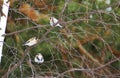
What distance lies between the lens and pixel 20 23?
10.2 feet

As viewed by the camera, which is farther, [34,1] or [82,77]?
[82,77]

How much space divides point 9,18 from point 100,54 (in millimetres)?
816

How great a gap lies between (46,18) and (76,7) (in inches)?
10.3

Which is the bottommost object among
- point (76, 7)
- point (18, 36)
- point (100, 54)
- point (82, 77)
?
point (82, 77)

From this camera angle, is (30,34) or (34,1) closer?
(34,1)

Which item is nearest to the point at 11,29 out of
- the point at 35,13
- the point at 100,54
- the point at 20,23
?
the point at 20,23

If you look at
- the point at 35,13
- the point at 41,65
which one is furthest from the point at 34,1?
the point at 41,65

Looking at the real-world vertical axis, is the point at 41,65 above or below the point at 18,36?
below

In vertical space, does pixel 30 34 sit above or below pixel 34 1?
below

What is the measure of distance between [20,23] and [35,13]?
0.78 feet

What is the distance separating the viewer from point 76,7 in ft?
9.85

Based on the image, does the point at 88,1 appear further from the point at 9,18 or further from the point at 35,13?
the point at 9,18

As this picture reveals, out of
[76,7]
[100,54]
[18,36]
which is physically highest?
[76,7]

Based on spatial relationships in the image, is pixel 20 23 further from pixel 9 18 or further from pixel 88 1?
pixel 88 1
